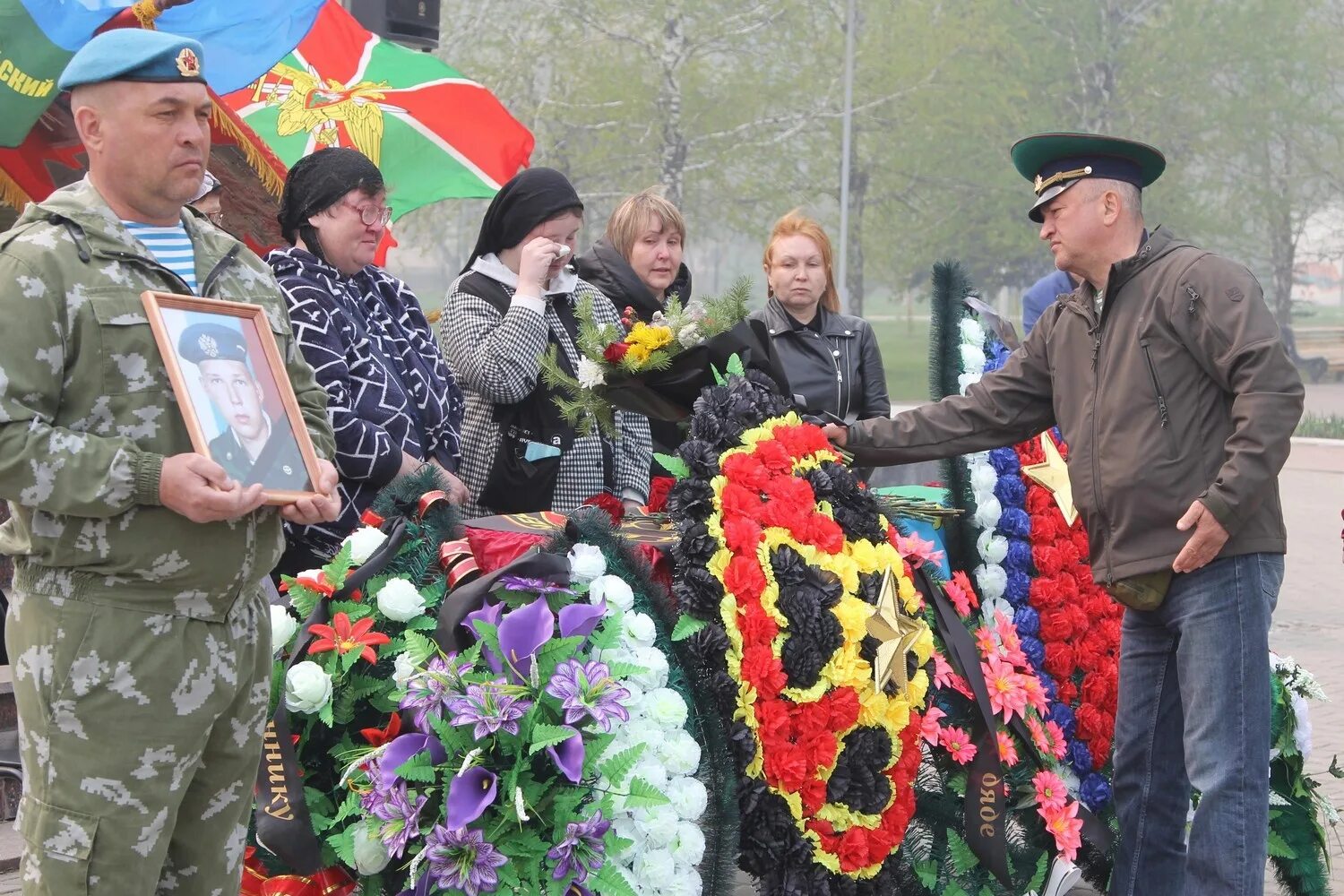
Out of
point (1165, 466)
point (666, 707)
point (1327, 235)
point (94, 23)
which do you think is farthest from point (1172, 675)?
point (1327, 235)

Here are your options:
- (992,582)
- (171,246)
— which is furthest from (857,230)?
(171,246)

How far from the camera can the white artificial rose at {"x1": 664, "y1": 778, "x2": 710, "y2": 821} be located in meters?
3.05

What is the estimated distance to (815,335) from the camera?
5.49 metres

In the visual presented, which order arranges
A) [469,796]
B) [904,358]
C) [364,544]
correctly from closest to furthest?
[469,796] → [364,544] → [904,358]

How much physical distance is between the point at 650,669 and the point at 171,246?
124 cm

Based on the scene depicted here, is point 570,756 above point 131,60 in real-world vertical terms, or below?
below

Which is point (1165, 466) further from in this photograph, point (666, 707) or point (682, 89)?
point (682, 89)

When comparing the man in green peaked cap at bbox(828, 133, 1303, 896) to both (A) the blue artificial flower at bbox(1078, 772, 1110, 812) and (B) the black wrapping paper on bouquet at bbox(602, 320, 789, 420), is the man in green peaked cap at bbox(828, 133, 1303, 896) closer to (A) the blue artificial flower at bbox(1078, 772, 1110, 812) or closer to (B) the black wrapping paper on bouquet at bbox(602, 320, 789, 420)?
(A) the blue artificial flower at bbox(1078, 772, 1110, 812)

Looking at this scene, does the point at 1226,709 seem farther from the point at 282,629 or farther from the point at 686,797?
the point at 282,629

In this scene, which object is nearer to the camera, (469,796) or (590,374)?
(469,796)

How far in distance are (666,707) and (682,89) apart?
2517 centimetres

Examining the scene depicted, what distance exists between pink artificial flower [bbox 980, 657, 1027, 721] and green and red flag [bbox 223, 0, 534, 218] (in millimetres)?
3950

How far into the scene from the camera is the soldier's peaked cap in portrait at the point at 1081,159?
3814 millimetres

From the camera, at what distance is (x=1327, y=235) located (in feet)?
122
